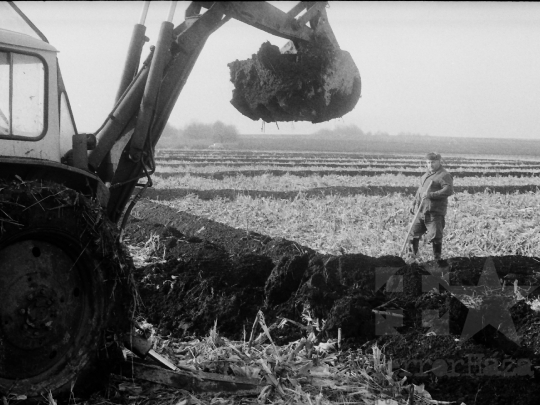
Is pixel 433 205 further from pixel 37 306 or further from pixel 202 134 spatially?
pixel 202 134

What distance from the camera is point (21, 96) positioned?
175 inches

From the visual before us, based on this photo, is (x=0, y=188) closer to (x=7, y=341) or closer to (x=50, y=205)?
(x=50, y=205)

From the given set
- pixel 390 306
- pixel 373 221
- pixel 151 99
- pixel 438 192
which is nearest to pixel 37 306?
pixel 151 99

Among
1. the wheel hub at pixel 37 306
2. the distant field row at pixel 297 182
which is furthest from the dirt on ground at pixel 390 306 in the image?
the distant field row at pixel 297 182

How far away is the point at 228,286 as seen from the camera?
716 cm

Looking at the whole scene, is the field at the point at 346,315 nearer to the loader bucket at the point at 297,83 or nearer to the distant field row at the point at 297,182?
the loader bucket at the point at 297,83

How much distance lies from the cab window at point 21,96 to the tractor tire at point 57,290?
0.48 metres

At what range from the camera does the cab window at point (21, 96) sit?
4344mm

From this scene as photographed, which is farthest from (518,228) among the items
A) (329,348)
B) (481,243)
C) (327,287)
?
(329,348)

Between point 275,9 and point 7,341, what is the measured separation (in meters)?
3.65

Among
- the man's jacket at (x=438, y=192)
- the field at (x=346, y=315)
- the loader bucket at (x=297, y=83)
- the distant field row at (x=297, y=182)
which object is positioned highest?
the loader bucket at (x=297, y=83)

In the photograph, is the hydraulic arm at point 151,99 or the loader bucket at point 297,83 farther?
the loader bucket at point 297,83

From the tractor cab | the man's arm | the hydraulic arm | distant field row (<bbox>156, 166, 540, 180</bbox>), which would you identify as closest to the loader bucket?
the hydraulic arm

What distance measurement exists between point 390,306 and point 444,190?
4.00m
